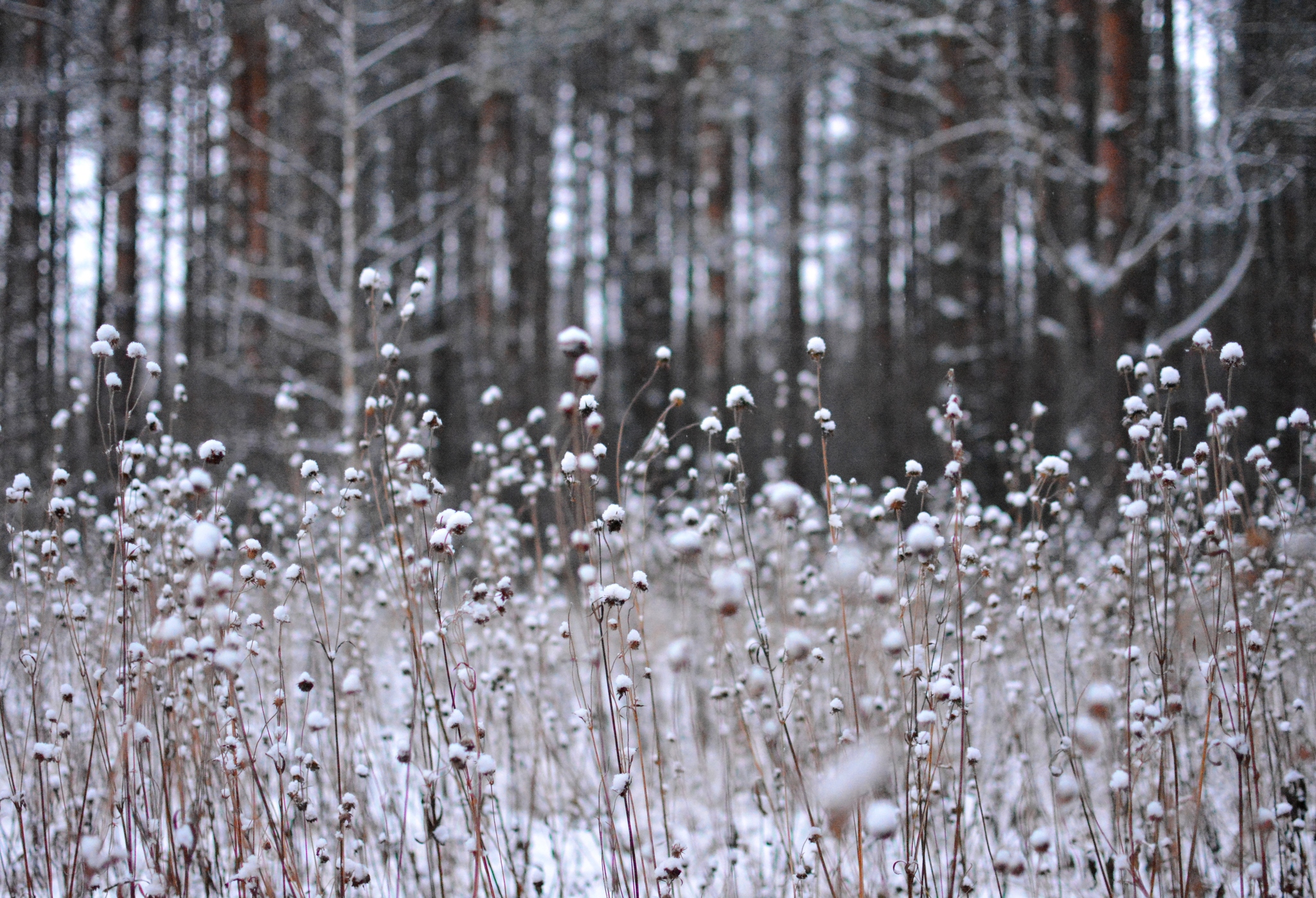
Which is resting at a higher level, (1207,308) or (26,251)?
(26,251)

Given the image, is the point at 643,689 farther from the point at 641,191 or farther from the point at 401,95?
the point at 641,191

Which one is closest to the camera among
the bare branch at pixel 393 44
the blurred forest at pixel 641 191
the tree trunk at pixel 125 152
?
the blurred forest at pixel 641 191

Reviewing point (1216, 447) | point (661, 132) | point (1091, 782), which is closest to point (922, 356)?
point (661, 132)

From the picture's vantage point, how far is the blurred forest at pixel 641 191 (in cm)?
550

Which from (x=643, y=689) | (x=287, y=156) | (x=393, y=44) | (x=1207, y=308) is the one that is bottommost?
(x=643, y=689)

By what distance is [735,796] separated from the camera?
3.21m

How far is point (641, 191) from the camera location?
11.1 m

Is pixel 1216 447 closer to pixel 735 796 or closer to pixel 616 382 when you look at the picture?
pixel 735 796

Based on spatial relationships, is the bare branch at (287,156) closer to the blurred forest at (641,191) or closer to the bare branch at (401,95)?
the blurred forest at (641,191)

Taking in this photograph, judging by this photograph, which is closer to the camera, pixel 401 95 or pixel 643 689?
pixel 643 689

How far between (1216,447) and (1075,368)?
4.08 meters

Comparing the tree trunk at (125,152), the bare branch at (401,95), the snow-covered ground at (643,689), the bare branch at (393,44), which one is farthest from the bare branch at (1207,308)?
the tree trunk at (125,152)

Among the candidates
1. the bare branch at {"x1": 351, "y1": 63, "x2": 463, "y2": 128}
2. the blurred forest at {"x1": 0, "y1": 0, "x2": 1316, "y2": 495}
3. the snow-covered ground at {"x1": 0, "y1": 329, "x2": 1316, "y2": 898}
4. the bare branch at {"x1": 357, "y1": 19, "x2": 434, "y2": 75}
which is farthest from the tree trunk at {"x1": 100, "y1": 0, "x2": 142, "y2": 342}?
the snow-covered ground at {"x1": 0, "y1": 329, "x2": 1316, "y2": 898}

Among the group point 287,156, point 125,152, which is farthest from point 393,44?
point 125,152
